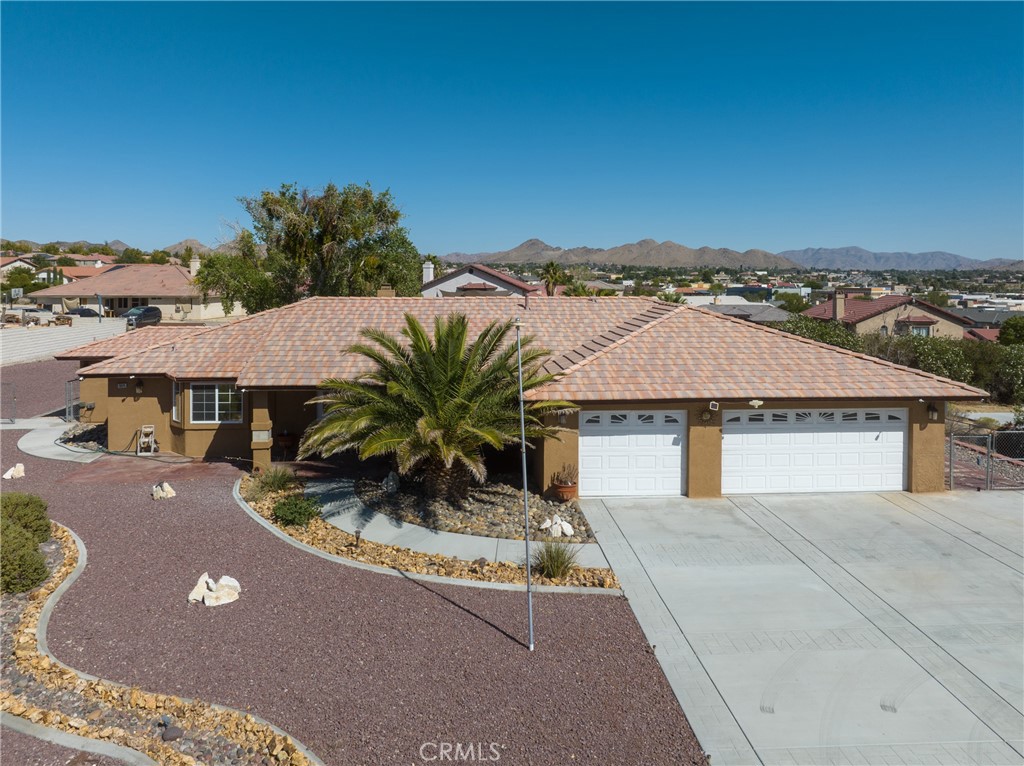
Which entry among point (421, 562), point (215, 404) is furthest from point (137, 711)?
point (215, 404)

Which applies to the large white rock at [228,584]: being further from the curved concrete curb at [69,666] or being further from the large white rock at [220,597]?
the curved concrete curb at [69,666]

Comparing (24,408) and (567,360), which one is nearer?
(567,360)

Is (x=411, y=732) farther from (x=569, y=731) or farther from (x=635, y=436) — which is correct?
(x=635, y=436)

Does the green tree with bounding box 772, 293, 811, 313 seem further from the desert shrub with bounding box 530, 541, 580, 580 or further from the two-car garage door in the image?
the desert shrub with bounding box 530, 541, 580, 580

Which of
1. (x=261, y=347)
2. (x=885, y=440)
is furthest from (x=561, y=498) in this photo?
(x=261, y=347)


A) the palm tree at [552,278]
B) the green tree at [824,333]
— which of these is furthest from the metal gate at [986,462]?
the palm tree at [552,278]

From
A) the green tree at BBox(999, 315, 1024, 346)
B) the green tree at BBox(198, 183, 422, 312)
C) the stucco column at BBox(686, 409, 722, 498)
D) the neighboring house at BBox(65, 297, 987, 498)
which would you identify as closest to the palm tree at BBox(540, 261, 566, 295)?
the green tree at BBox(198, 183, 422, 312)
